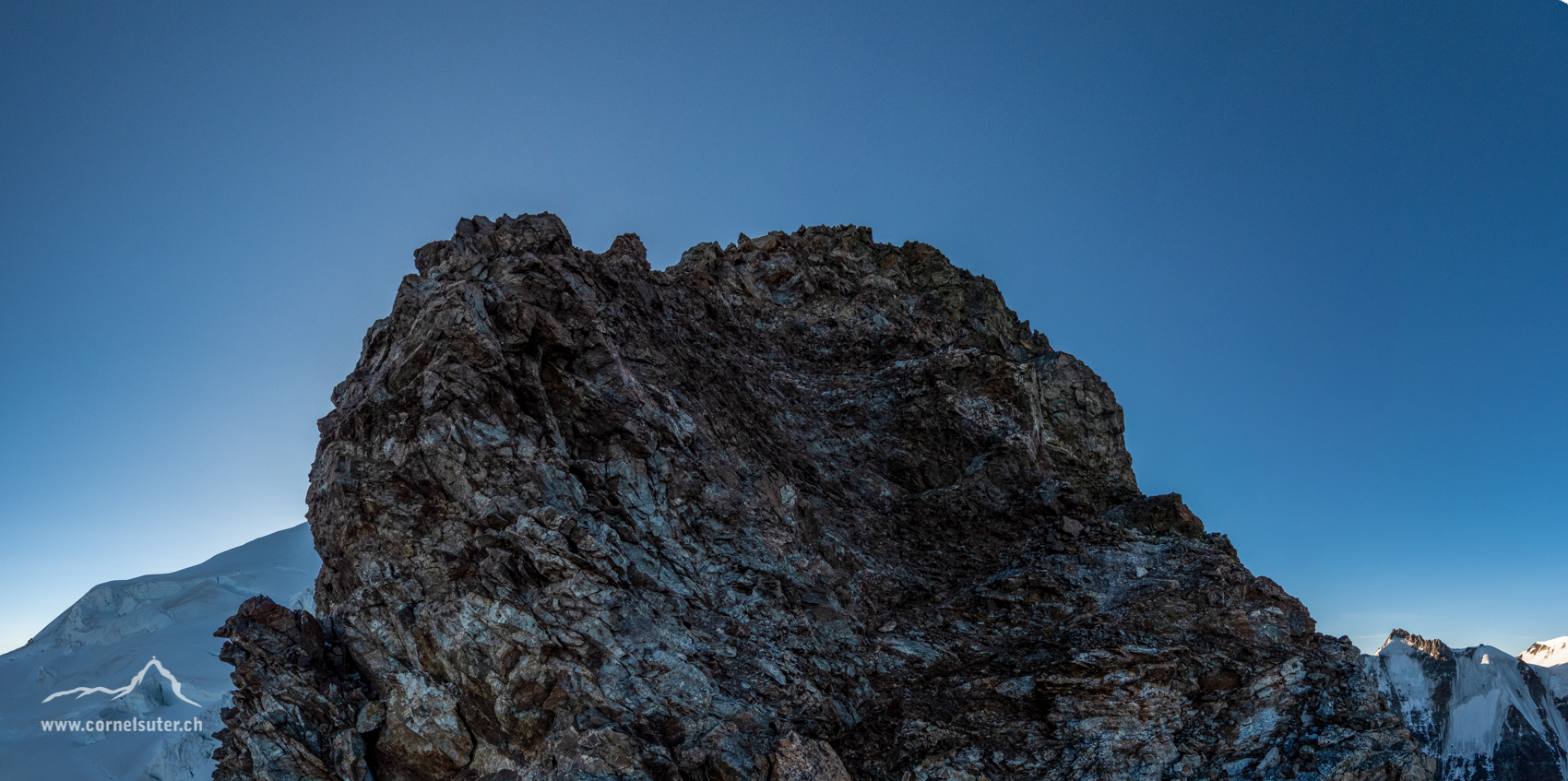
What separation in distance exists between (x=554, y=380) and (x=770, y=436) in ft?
24.4

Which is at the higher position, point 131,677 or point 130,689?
point 131,677

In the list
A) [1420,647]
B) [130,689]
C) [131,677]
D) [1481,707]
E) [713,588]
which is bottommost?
[1481,707]

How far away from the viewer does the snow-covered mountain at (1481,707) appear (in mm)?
18391

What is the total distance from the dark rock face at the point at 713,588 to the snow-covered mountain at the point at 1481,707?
3.20 metres

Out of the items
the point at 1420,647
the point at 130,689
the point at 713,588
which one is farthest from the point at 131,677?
the point at 1420,647

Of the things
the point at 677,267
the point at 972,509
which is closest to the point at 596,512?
the point at 972,509

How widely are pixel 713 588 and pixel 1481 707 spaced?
21.5 m

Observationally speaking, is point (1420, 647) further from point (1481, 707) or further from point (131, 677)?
point (131, 677)

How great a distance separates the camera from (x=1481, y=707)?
19.4 meters

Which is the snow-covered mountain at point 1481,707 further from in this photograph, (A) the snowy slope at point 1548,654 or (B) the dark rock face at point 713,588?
(B) the dark rock face at point 713,588

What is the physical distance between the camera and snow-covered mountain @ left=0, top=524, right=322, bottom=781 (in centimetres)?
3472

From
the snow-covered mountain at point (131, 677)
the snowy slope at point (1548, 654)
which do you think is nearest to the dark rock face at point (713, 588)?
the snowy slope at point (1548, 654)

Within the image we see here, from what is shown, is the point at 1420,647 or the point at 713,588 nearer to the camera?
the point at 713,588

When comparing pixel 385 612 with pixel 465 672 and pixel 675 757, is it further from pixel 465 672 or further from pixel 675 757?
pixel 675 757
